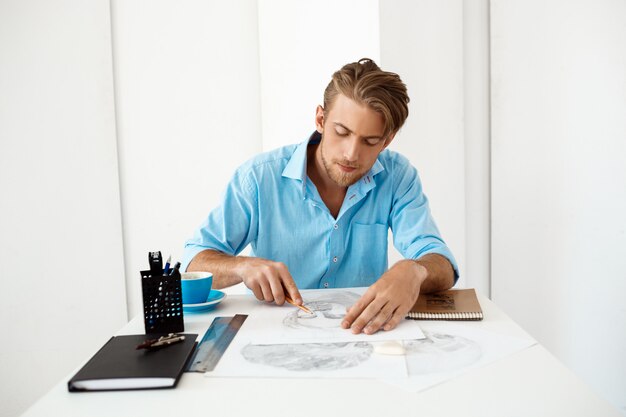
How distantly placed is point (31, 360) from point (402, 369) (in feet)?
6.97

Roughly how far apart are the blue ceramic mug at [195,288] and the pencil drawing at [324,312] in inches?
7.8

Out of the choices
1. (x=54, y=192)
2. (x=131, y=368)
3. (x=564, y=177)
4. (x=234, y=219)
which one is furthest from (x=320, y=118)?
(x=54, y=192)

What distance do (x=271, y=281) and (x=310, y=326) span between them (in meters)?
0.16

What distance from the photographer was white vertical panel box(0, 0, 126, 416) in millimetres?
2287

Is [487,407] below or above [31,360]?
above

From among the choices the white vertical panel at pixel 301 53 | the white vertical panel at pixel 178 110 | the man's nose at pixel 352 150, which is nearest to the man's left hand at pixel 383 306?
the man's nose at pixel 352 150

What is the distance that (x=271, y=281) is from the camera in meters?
1.15

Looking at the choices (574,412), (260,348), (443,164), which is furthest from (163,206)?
(574,412)

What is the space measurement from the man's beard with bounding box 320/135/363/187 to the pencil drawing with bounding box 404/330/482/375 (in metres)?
0.61

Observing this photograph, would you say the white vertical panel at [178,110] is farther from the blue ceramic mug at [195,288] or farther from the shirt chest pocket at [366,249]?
the blue ceramic mug at [195,288]

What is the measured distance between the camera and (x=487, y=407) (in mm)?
704

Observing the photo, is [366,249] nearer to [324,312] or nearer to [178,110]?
[324,312]

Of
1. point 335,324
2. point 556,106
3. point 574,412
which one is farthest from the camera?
point 556,106

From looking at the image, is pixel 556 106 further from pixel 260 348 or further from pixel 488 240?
pixel 260 348
